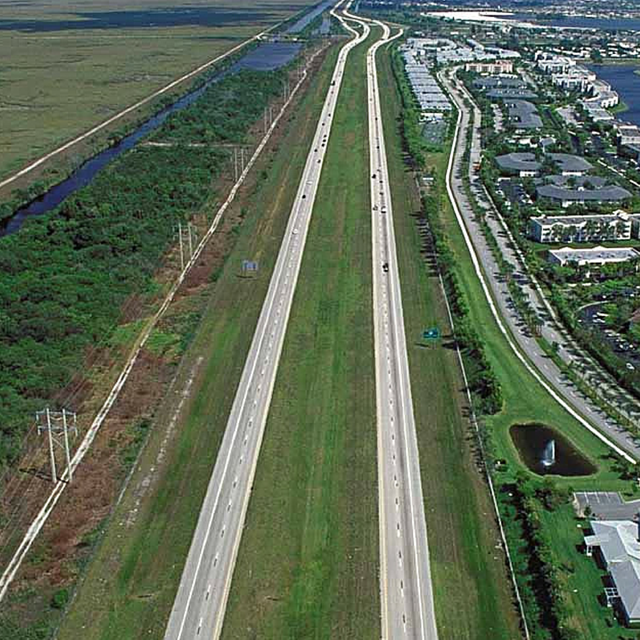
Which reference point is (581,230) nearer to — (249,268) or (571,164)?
(571,164)

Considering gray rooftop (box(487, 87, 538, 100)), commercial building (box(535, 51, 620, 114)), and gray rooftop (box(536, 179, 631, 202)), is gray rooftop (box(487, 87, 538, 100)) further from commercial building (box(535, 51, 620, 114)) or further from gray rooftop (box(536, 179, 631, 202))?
gray rooftop (box(536, 179, 631, 202))

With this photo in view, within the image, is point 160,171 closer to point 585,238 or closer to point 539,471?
point 585,238

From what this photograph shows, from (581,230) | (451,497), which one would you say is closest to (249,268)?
(581,230)

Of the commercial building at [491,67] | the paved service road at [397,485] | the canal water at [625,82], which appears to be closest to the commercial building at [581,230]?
the paved service road at [397,485]

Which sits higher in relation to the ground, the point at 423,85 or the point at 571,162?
the point at 571,162

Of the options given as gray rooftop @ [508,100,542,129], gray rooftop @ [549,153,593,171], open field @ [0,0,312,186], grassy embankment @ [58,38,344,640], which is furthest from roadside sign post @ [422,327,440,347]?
gray rooftop @ [508,100,542,129]

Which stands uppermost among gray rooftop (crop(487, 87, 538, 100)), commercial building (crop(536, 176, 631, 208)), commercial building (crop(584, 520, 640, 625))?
commercial building (crop(584, 520, 640, 625))
